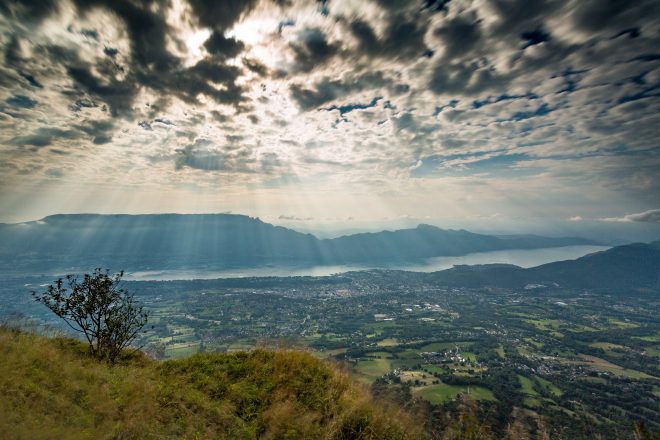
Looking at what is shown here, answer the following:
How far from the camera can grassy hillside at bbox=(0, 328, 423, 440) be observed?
4.96 meters

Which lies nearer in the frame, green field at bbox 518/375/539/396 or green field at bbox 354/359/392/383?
green field at bbox 518/375/539/396

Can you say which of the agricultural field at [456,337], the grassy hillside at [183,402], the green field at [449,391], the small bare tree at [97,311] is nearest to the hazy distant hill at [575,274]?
the agricultural field at [456,337]

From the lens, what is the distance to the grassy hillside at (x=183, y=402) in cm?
496

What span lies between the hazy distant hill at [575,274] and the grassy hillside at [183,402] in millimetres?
175069

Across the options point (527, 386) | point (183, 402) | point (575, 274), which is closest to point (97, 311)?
point (183, 402)

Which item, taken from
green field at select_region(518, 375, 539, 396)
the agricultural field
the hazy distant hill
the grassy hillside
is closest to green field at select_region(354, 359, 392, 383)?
the agricultural field

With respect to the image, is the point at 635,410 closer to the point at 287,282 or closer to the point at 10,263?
the point at 287,282

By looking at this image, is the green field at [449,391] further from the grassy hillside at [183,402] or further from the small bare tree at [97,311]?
the small bare tree at [97,311]

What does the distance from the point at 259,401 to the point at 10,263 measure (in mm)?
285395

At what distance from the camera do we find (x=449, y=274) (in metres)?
181

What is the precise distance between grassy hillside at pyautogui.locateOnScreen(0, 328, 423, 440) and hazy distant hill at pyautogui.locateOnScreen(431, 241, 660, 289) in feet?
574

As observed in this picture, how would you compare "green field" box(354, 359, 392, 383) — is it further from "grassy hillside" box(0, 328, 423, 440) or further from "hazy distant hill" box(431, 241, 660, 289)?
"hazy distant hill" box(431, 241, 660, 289)

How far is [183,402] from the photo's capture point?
6.41 meters

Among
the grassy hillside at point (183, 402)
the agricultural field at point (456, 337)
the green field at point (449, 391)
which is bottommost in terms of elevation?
the agricultural field at point (456, 337)
